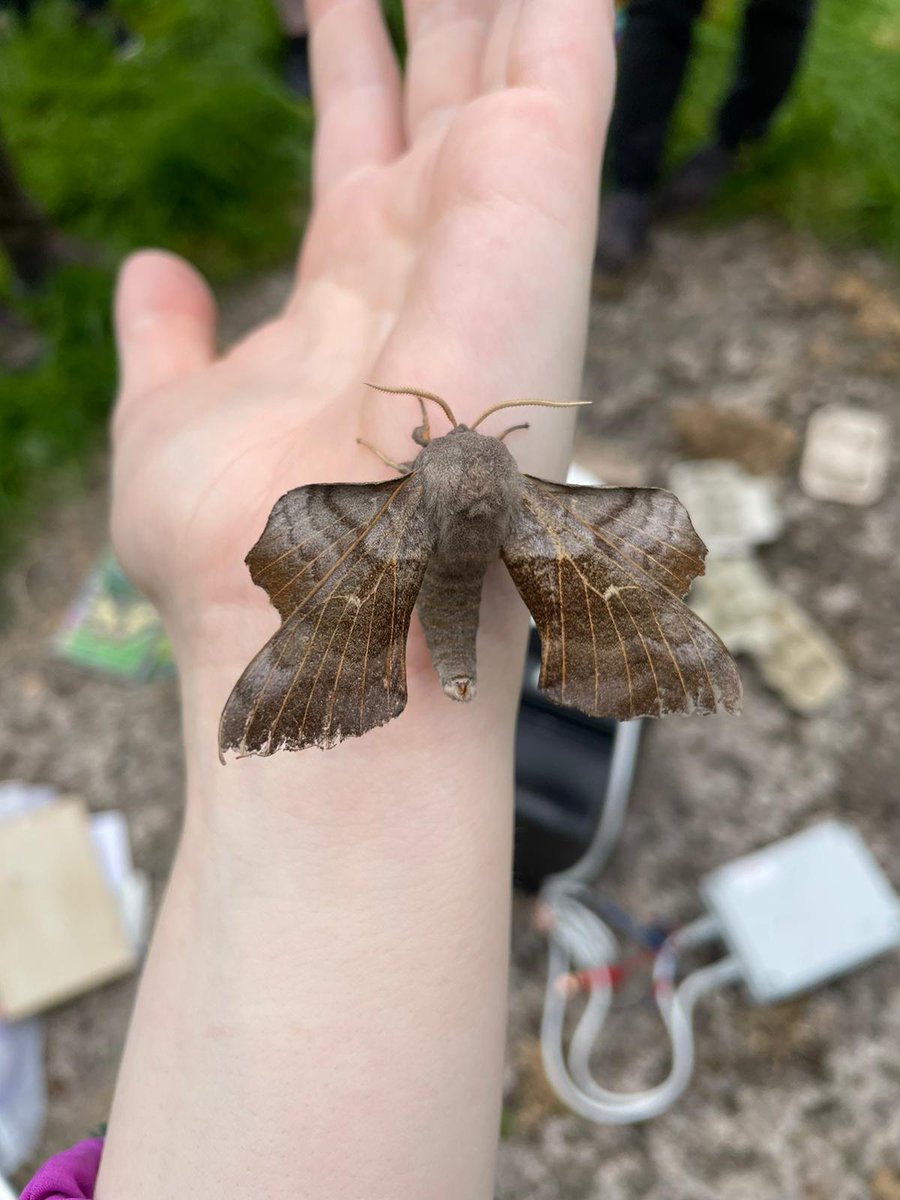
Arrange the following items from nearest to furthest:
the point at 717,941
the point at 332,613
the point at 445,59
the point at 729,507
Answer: the point at 332,613 → the point at 445,59 → the point at 717,941 → the point at 729,507

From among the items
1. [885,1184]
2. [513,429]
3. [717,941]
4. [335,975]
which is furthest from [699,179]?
[885,1184]

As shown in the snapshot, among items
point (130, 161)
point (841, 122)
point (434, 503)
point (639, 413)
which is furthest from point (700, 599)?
point (130, 161)

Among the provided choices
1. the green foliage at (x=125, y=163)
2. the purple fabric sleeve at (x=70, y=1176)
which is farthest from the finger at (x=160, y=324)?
the purple fabric sleeve at (x=70, y=1176)

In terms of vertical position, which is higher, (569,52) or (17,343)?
(569,52)

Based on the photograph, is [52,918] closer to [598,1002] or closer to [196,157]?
[598,1002]

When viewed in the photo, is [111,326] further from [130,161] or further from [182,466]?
[182,466]
